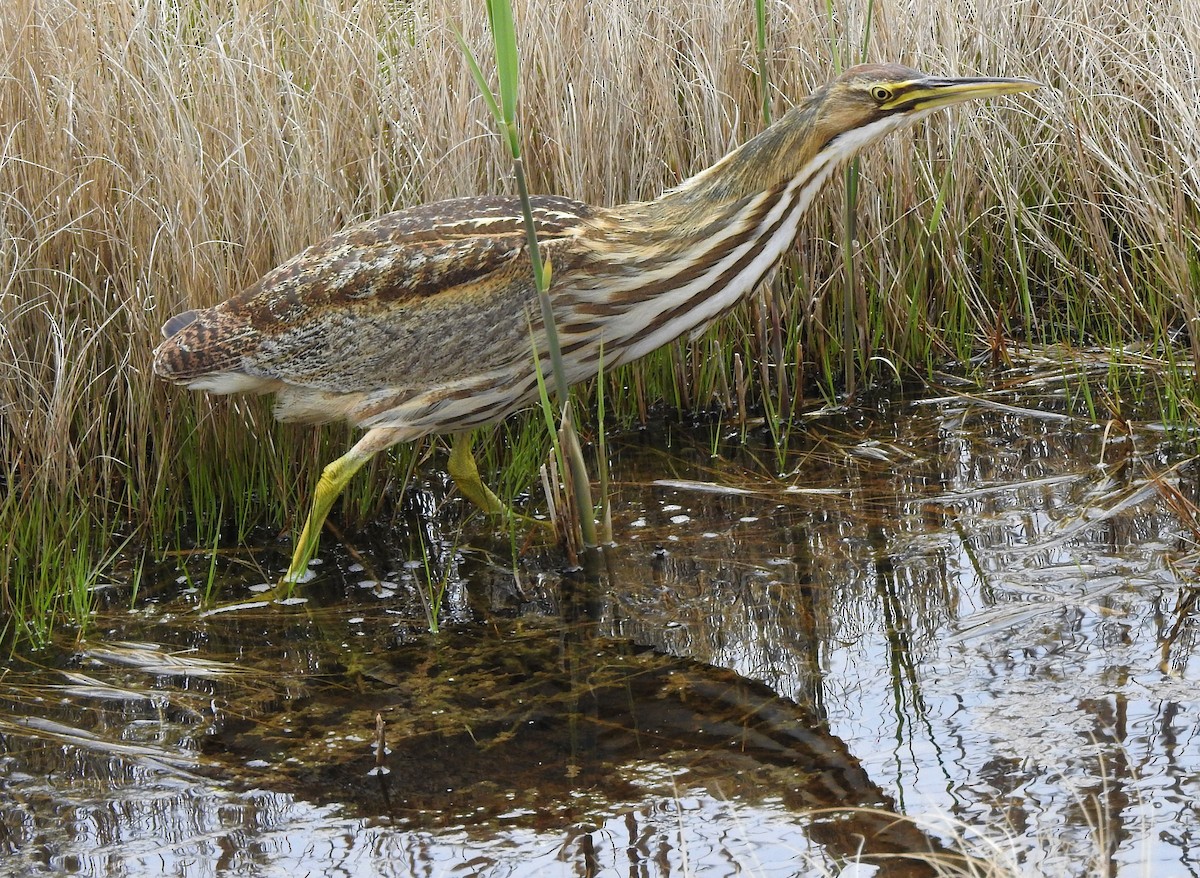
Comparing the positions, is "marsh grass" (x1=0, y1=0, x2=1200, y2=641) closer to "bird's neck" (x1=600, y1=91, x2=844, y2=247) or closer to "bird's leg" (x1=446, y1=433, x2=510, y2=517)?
"bird's leg" (x1=446, y1=433, x2=510, y2=517)

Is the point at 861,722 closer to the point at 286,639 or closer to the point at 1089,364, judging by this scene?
the point at 286,639

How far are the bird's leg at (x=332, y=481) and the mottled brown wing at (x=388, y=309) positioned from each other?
14 cm

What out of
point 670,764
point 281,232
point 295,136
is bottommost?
point 670,764

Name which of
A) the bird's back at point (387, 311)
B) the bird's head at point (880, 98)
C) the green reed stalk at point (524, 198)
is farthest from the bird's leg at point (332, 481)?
the bird's head at point (880, 98)

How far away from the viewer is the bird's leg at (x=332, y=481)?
344 centimetres

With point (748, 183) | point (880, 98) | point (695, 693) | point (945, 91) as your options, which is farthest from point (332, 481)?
point (945, 91)

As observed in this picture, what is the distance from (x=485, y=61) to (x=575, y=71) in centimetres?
28

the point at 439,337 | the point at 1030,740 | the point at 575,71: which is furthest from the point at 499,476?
the point at 1030,740

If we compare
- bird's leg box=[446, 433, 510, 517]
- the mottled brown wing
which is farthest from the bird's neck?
bird's leg box=[446, 433, 510, 517]

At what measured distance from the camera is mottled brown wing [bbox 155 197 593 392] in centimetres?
342

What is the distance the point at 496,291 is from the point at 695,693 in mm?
1072

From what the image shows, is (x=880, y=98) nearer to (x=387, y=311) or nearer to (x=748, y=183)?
(x=748, y=183)

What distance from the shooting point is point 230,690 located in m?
3.04

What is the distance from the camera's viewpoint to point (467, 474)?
3.84m
